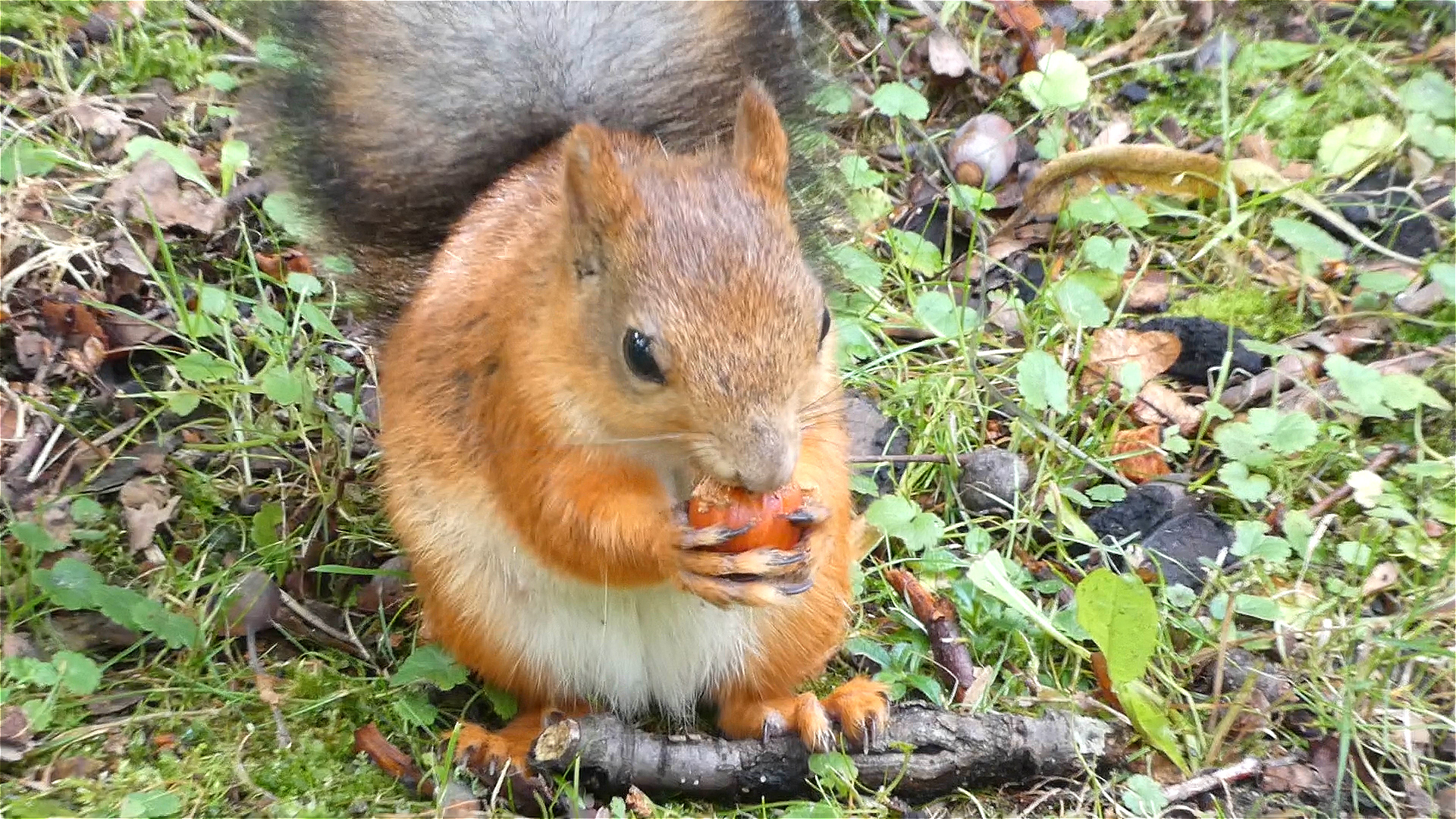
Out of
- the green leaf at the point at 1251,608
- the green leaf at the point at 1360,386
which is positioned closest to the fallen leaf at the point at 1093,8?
the green leaf at the point at 1360,386

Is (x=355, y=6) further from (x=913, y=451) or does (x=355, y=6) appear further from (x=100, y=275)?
(x=913, y=451)

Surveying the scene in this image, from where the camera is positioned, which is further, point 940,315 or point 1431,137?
point 1431,137

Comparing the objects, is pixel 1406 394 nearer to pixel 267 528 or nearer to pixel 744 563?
pixel 744 563

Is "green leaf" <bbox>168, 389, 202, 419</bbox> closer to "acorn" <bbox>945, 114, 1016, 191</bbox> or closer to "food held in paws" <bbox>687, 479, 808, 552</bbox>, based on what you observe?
"food held in paws" <bbox>687, 479, 808, 552</bbox>

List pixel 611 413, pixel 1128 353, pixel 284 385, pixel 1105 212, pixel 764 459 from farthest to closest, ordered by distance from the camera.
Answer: pixel 1105 212, pixel 1128 353, pixel 284 385, pixel 611 413, pixel 764 459

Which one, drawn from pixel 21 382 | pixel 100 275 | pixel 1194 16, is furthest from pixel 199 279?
pixel 1194 16

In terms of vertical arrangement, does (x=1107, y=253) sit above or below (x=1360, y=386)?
above

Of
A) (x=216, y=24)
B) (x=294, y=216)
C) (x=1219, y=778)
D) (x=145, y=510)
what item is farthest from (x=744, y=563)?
(x=216, y=24)

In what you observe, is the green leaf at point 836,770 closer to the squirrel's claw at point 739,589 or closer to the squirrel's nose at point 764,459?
the squirrel's claw at point 739,589
